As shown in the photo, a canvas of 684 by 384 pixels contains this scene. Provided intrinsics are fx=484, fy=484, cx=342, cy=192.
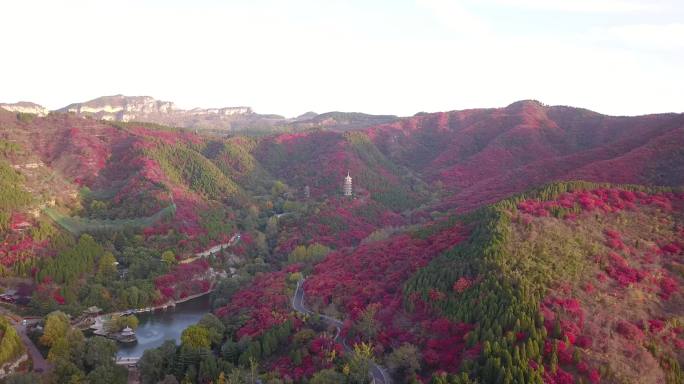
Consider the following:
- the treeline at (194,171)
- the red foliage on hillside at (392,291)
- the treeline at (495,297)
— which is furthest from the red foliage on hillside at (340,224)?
the treeline at (495,297)

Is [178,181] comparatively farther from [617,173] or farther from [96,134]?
[617,173]

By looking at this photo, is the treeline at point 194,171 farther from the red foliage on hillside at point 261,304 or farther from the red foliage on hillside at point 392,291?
the red foliage on hillside at point 392,291

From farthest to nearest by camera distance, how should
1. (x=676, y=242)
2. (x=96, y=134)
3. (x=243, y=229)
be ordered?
1. (x=96, y=134)
2. (x=243, y=229)
3. (x=676, y=242)

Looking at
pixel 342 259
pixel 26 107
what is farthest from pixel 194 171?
pixel 26 107

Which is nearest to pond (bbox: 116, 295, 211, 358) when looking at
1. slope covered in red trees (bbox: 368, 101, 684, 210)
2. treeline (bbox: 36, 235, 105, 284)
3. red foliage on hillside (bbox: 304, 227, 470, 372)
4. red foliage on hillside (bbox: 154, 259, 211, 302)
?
red foliage on hillside (bbox: 154, 259, 211, 302)

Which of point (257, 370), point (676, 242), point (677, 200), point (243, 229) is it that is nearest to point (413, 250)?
point (257, 370)
